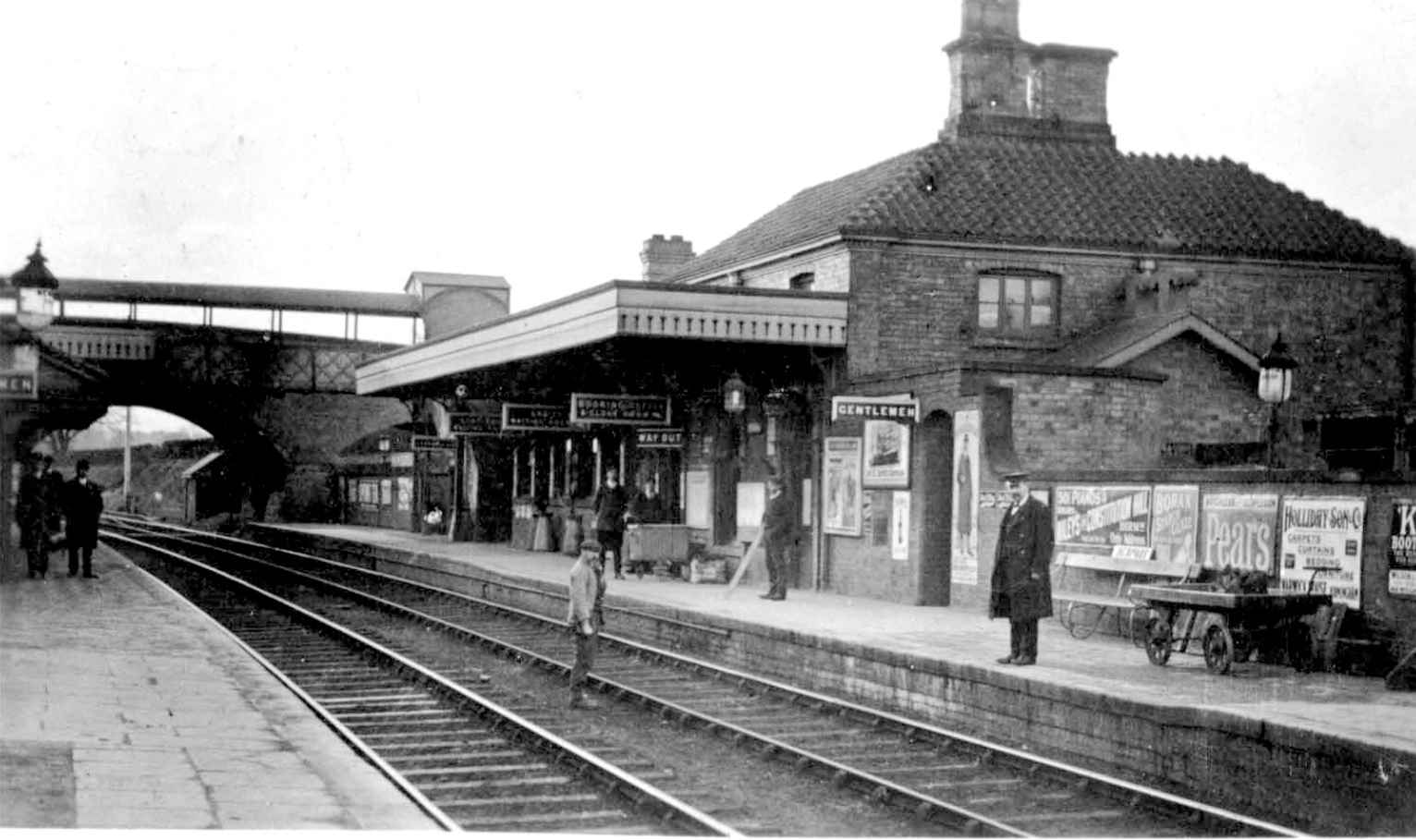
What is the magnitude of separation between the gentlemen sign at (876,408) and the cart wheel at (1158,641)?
6.15 metres

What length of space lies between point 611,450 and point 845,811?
2198cm

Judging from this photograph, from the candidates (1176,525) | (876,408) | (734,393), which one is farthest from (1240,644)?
(734,393)

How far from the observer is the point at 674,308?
2127 centimetres

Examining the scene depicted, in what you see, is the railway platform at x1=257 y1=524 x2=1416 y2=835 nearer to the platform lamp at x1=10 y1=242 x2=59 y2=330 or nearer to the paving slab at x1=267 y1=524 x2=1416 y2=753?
the paving slab at x1=267 y1=524 x2=1416 y2=753

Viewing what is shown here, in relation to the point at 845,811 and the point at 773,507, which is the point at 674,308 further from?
the point at 845,811

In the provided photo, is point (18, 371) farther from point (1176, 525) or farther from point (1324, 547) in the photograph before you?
point (1324, 547)

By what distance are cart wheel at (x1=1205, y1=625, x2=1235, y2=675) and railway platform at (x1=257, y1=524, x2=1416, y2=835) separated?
0.31 ft

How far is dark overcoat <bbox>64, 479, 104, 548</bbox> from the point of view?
2411 centimetres

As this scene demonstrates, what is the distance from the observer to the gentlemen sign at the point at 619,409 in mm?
25328

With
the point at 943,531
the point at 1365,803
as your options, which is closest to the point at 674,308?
the point at 943,531

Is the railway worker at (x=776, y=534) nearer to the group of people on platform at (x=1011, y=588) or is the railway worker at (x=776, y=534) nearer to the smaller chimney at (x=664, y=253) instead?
the group of people on platform at (x=1011, y=588)

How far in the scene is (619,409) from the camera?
84.9 ft

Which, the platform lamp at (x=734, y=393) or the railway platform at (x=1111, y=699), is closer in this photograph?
the railway platform at (x=1111, y=699)

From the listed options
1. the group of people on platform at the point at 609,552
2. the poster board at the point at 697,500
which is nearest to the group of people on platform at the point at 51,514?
the group of people on platform at the point at 609,552
